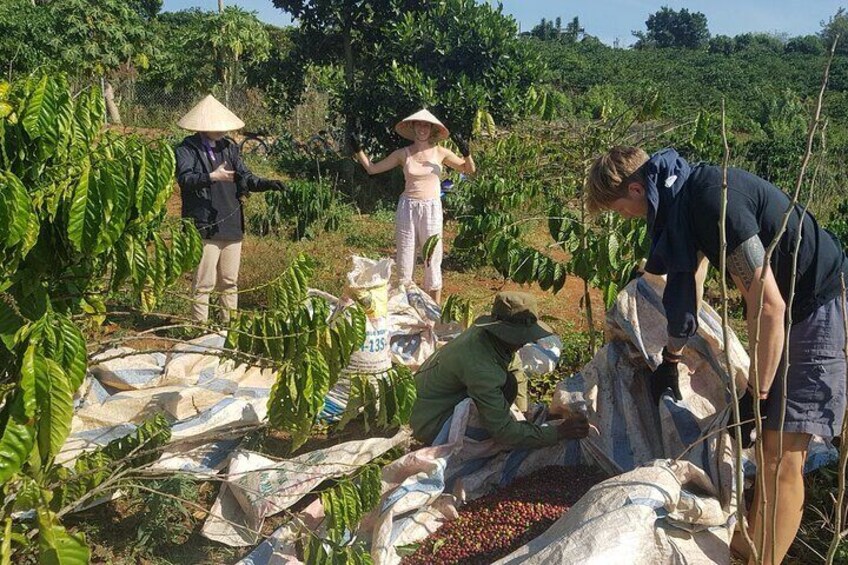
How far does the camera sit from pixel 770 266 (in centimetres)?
215

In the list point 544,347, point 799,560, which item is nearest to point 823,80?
point 799,560

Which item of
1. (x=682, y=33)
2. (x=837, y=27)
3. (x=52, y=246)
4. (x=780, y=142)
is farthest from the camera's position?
(x=682, y=33)

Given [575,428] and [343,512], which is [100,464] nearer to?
[343,512]

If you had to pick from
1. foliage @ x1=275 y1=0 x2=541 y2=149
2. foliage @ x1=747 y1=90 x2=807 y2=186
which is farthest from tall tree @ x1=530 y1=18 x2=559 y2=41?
foliage @ x1=275 y1=0 x2=541 y2=149

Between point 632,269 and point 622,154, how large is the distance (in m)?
1.11

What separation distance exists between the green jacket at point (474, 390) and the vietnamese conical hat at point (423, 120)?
2021 millimetres

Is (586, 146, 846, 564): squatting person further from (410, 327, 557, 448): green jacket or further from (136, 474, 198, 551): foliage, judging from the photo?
(136, 474, 198, 551): foliage

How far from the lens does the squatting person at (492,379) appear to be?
294cm

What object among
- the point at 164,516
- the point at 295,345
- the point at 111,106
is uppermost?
the point at 111,106

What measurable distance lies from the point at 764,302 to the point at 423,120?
3168 mm

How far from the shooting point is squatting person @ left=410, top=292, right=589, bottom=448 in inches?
116

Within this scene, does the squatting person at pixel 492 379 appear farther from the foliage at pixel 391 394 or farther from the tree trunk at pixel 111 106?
the tree trunk at pixel 111 106

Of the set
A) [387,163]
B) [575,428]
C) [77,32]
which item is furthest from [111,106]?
[575,428]

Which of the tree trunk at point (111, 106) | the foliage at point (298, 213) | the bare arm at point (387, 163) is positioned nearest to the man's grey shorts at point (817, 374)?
the bare arm at point (387, 163)
